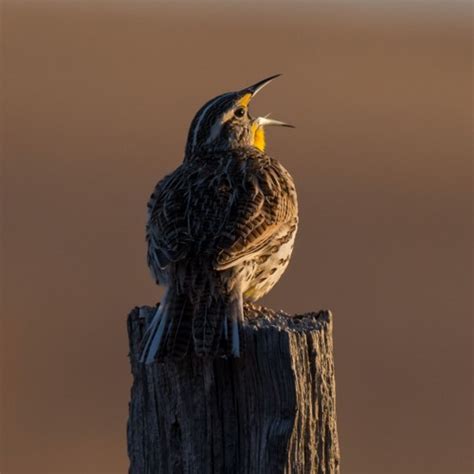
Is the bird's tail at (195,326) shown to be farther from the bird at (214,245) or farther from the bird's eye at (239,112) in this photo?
the bird's eye at (239,112)

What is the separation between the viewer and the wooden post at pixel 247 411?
4.24 m

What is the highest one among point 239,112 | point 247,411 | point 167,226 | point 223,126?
point 239,112

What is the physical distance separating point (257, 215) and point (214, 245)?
310mm

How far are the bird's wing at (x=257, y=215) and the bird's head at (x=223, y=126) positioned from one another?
529mm

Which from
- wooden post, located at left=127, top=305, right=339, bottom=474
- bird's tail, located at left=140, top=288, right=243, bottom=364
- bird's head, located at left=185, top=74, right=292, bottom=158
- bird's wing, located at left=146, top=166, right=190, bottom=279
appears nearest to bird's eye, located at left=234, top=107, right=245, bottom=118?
bird's head, located at left=185, top=74, right=292, bottom=158

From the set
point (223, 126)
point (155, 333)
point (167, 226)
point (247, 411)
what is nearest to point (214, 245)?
point (167, 226)

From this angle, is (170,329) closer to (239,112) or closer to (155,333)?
(155,333)

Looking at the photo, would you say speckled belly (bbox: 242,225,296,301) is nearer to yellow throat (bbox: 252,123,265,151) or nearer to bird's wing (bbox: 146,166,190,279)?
bird's wing (bbox: 146,166,190,279)

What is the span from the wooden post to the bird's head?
6.81ft

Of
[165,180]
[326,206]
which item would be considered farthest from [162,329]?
[326,206]

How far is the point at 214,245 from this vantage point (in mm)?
5102

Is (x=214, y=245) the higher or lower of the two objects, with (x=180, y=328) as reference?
higher
